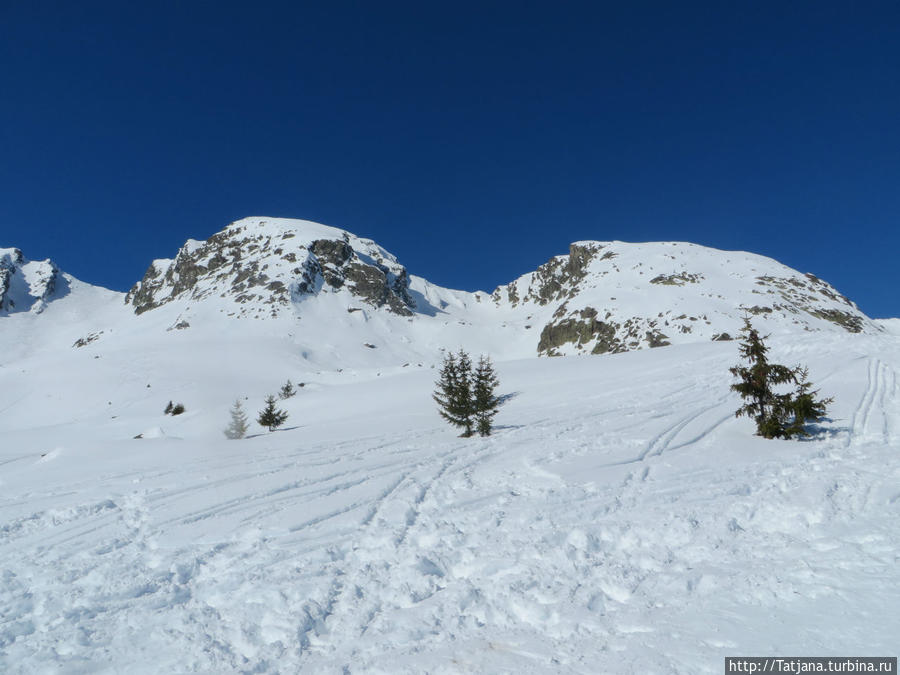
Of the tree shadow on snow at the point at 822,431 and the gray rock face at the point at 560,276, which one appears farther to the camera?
the gray rock face at the point at 560,276

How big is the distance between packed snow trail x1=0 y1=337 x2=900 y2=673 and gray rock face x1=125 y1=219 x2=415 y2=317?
323 feet

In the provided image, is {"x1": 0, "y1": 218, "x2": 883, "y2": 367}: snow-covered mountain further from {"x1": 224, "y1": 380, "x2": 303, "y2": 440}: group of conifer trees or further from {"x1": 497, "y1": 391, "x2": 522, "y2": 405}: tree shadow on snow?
{"x1": 497, "y1": 391, "x2": 522, "y2": 405}: tree shadow on snow

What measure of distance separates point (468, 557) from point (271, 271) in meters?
127

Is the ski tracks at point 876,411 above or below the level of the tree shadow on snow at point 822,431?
above

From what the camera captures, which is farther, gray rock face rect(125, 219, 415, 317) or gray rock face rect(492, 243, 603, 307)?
gray rock face rect(492, 243, 603, 307)

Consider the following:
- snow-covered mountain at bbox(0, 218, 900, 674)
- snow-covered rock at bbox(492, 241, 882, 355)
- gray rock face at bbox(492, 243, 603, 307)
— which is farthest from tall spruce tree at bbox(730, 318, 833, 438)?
gray rock face at bbox(492, 243, 603, 307)

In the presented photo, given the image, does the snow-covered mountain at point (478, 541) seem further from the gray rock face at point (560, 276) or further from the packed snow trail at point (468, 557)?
the gray rock face at point (560, 276)

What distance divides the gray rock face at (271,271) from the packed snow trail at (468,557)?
98.4m

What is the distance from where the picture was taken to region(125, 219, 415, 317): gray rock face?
114938 mm

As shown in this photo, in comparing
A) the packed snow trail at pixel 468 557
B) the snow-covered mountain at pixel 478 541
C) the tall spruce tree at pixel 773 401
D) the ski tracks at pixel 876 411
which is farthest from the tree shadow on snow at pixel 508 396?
the ski tracks at pixel 876 411

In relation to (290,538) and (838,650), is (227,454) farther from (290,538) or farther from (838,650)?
(838,650)

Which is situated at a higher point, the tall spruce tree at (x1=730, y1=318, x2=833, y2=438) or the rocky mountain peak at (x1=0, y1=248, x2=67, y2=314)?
A: the rocky mountain peak at (x1=0, y1=248, x2=67, y2=314)

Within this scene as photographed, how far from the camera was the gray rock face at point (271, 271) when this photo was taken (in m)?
115

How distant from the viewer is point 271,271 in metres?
122
